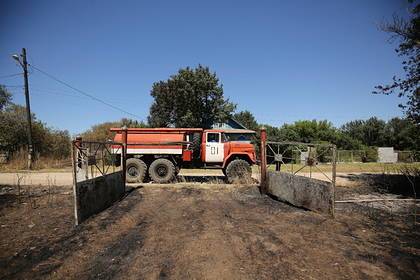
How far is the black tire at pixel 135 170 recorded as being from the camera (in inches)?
477

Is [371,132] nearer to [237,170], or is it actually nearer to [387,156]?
[387,156]

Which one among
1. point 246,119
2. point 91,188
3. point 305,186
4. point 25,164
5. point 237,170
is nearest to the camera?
point 91,188

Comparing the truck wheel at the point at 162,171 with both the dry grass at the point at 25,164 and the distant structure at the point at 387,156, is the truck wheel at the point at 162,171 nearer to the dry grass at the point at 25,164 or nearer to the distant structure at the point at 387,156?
the dry grass at the point at 25,164

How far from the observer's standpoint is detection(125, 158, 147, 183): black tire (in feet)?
→ 39.7

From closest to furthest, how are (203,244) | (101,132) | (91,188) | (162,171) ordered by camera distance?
(203,244) < (91,188) < (162,171) < (101,132)

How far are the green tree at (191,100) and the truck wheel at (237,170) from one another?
19486 mm

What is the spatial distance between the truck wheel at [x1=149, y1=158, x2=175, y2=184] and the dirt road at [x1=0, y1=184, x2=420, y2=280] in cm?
412

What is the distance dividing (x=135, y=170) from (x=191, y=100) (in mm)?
20228

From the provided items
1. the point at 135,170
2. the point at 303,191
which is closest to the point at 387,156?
the point at 303,191

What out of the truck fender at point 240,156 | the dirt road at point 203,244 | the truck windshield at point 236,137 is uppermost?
the truck windshield at point 236,137

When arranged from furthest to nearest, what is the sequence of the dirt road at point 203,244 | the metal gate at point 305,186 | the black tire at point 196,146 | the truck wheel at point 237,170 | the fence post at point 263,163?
the black tire at point 196,146 → the truck wheel at point 237,170 → the fence post at point 263,163 → the metal gate at point 305,186 → the dirt road at point 203,244

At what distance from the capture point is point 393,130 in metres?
56.5

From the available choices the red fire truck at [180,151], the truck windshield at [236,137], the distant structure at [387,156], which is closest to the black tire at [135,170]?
the red fire truck at [180,151]

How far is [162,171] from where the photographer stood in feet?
39.9
